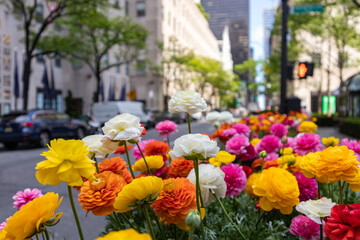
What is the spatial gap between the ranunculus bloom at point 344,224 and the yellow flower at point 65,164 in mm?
751

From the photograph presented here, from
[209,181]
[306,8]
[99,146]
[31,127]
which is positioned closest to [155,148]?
[99,146]

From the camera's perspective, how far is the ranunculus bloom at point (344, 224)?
0.95 metres

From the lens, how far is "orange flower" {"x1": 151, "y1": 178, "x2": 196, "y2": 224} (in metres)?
1.22

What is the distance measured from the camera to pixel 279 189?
48.5 inches

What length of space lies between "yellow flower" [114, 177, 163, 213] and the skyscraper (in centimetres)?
238

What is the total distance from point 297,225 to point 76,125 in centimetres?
1532

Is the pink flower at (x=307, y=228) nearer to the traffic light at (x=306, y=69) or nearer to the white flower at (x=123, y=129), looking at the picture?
the white flower at (x=123, y=129)

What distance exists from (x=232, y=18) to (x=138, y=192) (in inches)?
152

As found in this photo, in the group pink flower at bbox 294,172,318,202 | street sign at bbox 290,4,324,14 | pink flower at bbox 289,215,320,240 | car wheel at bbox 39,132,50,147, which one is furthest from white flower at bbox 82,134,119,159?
car wheel at bbox 39,132,50,147

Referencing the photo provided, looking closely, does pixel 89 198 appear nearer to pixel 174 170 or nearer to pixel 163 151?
pixel 174 170

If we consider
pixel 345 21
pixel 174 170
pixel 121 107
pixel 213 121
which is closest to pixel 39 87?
pixel 121 107

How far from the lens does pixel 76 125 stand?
52.2 feet

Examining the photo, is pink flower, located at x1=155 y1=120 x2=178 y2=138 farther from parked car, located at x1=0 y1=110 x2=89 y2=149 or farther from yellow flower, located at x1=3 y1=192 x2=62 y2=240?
parked car, located at x1=0 y1=110 x2=89 y2=149

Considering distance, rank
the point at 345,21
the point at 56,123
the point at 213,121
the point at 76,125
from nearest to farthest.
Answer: the point at 213,121 < the point at 56,123 < the point at 76,125 < the point at 345,21
